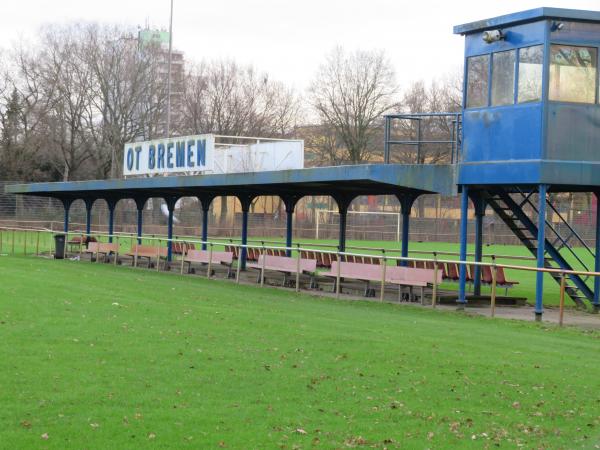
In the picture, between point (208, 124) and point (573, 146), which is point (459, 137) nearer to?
point (573, 146)

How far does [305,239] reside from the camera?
6669 centimetres

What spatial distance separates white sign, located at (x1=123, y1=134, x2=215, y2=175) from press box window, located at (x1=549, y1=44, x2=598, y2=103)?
457 inches

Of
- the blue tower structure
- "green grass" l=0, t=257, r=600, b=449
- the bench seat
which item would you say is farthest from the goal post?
"green grass" l=0, t=257, r=600, b=449

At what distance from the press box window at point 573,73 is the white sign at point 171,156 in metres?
11.6

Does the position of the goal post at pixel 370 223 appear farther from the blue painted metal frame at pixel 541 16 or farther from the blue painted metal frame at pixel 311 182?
the blue painted metal frame at pixel 541 16

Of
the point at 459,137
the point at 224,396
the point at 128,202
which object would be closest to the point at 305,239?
the point at 128,202

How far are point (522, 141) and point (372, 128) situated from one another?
5033cm

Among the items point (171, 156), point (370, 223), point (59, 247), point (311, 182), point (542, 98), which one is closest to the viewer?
point (542, 98)

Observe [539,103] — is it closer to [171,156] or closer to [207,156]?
[207,156]

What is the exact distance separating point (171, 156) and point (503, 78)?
13780 mm

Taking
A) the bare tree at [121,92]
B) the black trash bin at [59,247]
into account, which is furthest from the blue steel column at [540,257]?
the bare tree at [121,92]

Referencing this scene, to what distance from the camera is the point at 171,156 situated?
31203mm

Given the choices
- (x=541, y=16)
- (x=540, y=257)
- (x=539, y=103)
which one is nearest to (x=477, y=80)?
(x=539, y=103)

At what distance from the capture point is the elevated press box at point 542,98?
19297mm
